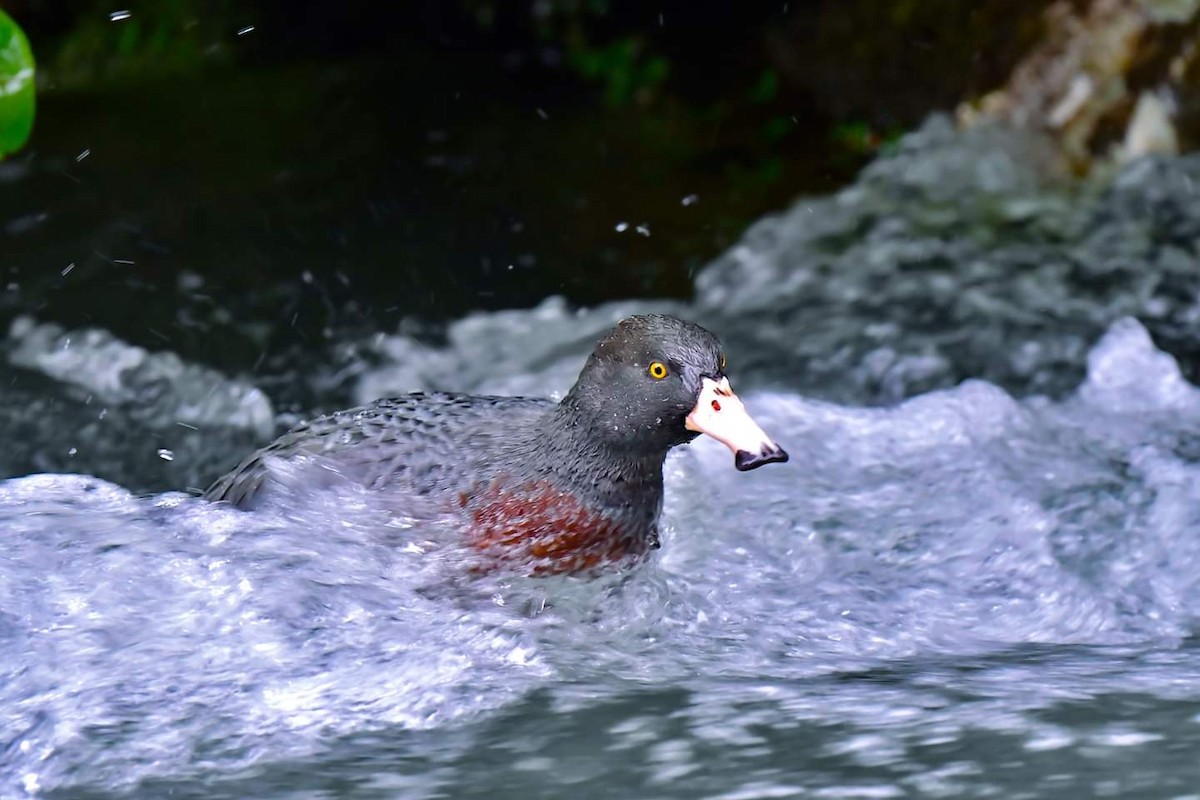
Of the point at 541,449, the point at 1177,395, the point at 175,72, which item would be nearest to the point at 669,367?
the point at 541,449

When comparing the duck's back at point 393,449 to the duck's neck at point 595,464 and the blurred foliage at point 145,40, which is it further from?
the blurred foliage at point 145,40

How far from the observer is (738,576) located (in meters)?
4.66

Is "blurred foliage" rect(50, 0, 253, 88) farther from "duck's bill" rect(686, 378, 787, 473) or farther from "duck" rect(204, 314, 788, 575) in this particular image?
"duck's bill" rect(686, 378, 787, 473)

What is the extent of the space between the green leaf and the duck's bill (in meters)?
1.95

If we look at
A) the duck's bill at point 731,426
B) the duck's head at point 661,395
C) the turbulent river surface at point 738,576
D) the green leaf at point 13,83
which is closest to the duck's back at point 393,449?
the turbulent river surface at point 738,576

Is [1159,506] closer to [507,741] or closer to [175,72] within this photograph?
[507,741]

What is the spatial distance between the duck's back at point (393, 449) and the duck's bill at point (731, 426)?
25.3 inches

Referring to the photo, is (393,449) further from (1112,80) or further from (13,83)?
(1112,80)

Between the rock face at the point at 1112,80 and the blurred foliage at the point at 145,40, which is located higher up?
the blurred foliage at the point at 145,40

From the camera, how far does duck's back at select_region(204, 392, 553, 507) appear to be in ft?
14.5

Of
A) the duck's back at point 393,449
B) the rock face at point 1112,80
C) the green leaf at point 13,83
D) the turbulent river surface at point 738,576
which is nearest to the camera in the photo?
the turbulent river surface at point 738,576

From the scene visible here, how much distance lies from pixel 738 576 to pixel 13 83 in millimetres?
2398

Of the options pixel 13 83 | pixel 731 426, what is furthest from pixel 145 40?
pixel 731 426

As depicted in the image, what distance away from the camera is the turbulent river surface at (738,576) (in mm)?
3359
